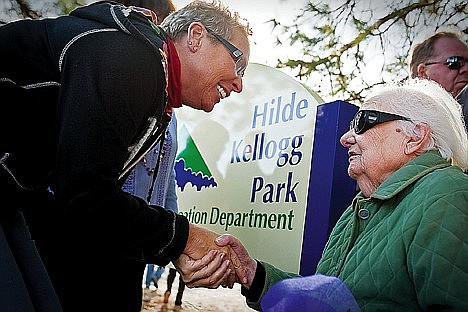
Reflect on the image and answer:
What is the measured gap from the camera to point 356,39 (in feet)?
11.9

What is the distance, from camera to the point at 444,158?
1713 mm

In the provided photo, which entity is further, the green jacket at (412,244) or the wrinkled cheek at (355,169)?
the wrinkled cheek at (355,169)

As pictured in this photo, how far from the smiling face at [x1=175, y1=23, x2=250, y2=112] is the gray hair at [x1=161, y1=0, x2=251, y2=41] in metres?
0.02

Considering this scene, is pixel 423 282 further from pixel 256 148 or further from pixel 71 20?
pixel 256 148

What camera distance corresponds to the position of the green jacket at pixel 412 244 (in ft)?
4.14

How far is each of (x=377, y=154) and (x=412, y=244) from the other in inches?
18.6

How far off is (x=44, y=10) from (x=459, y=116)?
2557 mm

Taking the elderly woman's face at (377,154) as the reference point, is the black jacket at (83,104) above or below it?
below

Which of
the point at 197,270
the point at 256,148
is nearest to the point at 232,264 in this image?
the point at 197,270

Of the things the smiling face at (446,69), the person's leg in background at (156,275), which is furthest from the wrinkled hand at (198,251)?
the person's leg in background at (156,275)

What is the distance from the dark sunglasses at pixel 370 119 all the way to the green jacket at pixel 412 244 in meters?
0.18

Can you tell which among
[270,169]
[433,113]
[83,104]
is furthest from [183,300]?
[83,104]

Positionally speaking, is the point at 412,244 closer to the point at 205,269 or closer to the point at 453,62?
the point at 205,269

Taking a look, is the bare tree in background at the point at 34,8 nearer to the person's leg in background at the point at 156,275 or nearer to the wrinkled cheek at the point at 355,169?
the person's leg in background at the point at 156,275
